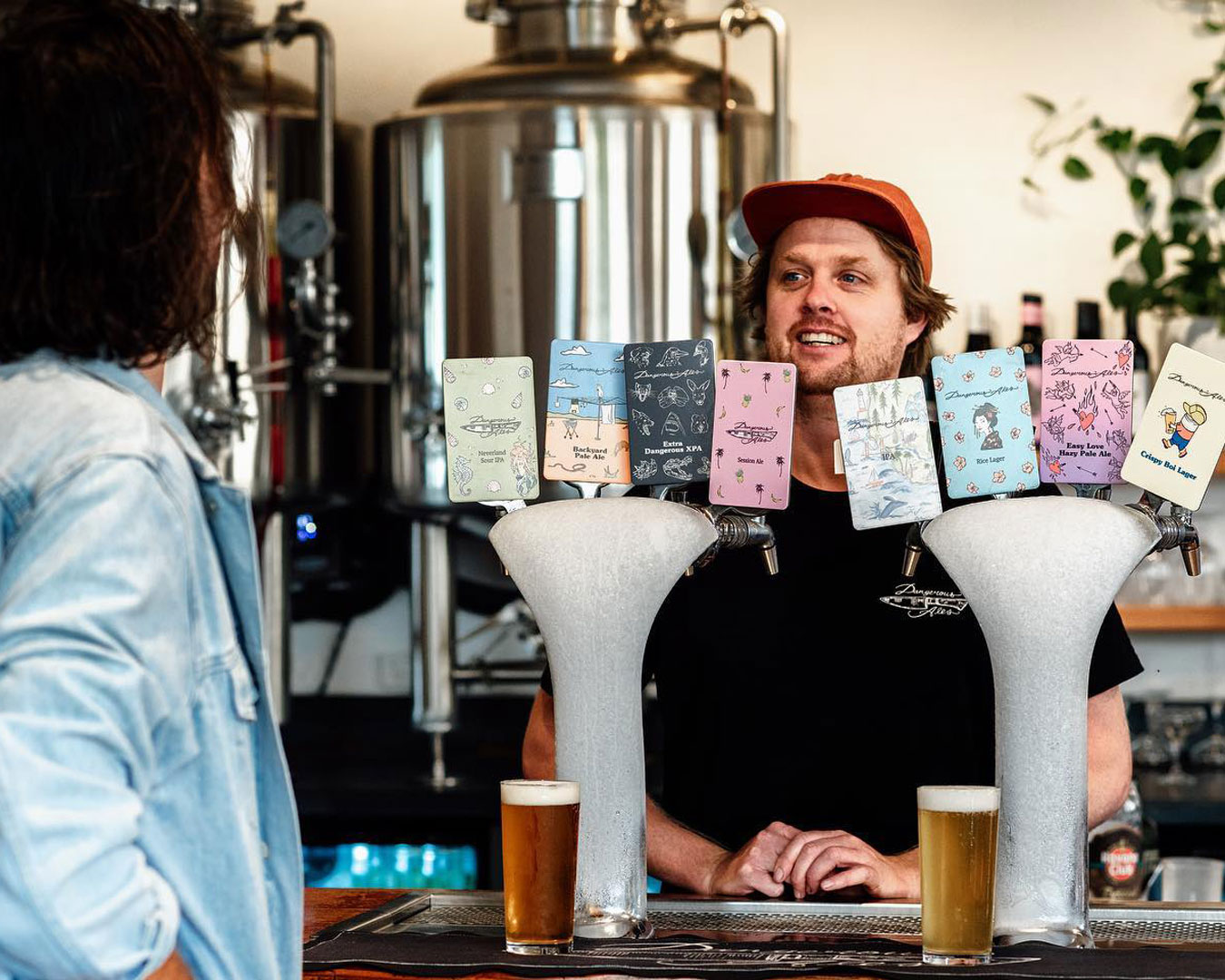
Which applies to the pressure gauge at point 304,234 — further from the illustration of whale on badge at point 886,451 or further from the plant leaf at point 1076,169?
the illustration of whale on badge at point 886,451

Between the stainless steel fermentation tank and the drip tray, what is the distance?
5.31 feet

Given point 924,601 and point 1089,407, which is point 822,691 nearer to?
point 924,601

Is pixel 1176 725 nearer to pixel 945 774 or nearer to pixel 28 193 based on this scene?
pixel 945 774

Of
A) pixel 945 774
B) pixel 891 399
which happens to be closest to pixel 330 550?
pixel 945 774

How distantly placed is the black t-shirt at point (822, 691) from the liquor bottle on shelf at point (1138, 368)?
4.35 ft

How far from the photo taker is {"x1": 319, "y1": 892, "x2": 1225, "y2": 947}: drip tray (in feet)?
4.24

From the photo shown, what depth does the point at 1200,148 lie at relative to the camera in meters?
3.30

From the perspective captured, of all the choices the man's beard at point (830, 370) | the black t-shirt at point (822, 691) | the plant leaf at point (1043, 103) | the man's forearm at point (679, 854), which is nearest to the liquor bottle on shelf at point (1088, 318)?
the plant leaf at point (1043, 103)

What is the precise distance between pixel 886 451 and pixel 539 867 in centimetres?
44

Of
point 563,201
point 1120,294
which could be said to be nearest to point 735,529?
point 563,201

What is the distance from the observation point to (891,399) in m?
1.38

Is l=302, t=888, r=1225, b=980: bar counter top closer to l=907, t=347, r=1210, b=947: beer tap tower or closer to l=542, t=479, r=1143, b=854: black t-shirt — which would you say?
l=907, t=347, r=1210, b=947: beer tap tower

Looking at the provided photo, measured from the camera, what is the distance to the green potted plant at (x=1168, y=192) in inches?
127

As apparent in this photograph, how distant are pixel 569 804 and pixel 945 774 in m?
0.63
